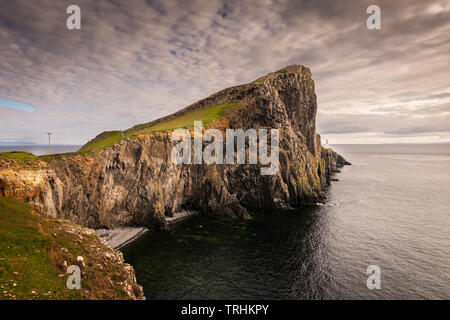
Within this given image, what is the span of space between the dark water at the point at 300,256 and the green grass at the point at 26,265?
15.7m

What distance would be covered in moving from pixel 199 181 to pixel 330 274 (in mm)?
41437

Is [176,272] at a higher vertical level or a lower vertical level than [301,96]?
lower

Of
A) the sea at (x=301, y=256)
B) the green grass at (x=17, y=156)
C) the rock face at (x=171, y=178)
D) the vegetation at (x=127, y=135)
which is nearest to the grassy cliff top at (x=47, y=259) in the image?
the rock face at (x=171, y=178)

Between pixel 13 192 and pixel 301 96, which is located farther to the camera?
pixel 301 96

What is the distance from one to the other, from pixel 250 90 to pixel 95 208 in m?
66.8

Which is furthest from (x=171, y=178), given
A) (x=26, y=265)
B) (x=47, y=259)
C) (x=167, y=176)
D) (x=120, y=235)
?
(x=26, y=265)

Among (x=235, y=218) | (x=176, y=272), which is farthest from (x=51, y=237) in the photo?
(x=235, y=218)

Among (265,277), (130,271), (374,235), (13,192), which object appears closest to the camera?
(130,271)

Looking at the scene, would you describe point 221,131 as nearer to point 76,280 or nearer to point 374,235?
point 374,235

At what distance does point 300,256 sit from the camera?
131 feet

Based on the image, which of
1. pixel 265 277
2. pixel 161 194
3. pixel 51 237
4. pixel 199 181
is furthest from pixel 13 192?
pixel 199 181

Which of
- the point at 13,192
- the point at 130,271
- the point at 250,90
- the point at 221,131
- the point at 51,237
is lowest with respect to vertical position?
the point at 130,271

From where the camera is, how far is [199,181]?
65812 millimetres

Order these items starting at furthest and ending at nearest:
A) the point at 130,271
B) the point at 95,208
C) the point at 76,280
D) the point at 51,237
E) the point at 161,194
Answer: the point at 161,194, the point at 95,208, the point at 130,271, the point at 51,237, the point at 76,280
